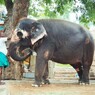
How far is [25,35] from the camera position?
699 centimetres

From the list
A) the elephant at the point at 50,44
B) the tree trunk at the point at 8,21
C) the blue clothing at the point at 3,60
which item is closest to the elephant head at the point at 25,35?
the elephant at the point at 50,44

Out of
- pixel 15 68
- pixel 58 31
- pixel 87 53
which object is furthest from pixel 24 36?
pixel 15 68

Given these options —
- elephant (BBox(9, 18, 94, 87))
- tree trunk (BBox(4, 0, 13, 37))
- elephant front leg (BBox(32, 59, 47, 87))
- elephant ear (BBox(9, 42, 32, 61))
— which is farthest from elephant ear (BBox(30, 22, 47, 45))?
tree trunk (BBox(4, 0, 13, 37))

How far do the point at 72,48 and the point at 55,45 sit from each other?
0.37 m

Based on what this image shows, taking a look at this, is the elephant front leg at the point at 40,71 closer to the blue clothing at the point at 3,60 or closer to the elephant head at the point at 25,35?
the elephant head at the point at 25,35

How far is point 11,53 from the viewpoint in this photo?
7137 mm

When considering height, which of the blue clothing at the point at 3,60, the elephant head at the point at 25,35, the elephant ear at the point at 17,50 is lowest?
the blue clothing at the point at 3,60

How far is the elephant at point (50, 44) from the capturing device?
6.99 m

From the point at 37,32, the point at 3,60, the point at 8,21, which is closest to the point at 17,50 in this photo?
the point at 3,60

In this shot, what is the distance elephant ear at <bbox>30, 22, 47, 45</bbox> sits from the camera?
690cm

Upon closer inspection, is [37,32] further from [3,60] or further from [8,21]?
[8,21]

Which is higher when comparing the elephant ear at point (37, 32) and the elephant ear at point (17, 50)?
the elephant ear at point (37, 32)

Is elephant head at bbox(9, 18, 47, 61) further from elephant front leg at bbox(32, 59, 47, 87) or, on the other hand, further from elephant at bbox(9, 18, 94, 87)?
elephant front leg at bbox(32, 59, 47, 87)

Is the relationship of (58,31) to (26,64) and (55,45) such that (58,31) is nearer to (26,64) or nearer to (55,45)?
(55,45)
